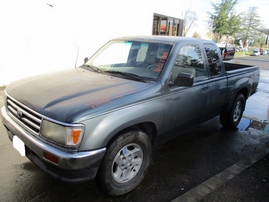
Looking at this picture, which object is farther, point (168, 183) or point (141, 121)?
point (168, 183)

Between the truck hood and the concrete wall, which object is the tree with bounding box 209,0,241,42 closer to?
the concrete wall

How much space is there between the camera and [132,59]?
135 inches

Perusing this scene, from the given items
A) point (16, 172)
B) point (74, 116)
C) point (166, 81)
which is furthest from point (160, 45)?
point (16, 172)

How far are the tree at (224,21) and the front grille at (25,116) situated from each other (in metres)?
51.8

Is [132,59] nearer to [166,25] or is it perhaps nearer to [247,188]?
[247,188]

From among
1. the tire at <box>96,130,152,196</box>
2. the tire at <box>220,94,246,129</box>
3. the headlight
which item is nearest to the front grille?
the headlight

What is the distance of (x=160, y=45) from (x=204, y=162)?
1884 millimetres

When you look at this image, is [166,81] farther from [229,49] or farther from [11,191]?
[229,49]

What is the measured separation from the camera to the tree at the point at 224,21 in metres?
48.4

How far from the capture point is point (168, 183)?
114 inches

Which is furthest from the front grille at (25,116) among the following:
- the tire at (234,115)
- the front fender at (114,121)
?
the tire at (234,115)

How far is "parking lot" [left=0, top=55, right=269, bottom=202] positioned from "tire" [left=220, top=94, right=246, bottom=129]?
0.15m

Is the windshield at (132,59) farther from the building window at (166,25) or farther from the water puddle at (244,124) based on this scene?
the building window at (166,25)

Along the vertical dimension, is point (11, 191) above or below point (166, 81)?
below
